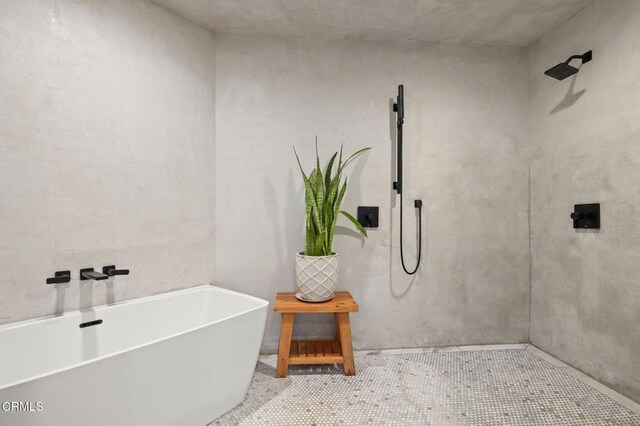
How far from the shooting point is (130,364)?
3.87 feet

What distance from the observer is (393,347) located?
2.29 meters

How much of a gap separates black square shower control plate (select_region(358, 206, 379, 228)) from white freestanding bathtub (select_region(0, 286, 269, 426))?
91 cm

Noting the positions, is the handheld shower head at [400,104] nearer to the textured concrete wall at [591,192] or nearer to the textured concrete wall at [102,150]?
the textured concrete wall at [591,192]

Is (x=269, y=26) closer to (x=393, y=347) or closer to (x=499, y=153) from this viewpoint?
(x=499, y=153)

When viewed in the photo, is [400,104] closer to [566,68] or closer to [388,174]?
[388,174]

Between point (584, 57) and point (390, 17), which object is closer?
point (584, 57)

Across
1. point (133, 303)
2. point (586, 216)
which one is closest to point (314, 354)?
point (133, 303)

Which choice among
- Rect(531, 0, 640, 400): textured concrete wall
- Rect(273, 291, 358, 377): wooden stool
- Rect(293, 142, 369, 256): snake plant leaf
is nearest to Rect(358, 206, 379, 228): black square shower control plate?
Rect(293, 142, 369, 256): snake plant leaf

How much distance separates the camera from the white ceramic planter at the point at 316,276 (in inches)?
76.3

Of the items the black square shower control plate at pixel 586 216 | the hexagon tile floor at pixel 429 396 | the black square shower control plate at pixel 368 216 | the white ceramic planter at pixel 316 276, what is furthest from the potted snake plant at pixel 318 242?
the black square shower control plate at pixel 586 216

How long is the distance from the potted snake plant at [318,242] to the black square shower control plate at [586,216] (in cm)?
128

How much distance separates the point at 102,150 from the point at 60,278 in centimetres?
65

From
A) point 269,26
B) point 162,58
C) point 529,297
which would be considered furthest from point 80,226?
point 529,297

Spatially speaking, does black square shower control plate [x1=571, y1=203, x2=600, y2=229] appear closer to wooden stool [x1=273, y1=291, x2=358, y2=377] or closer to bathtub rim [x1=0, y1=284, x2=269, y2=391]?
wooden stool [x1=273, y1=291, x2=358, y2=377]
